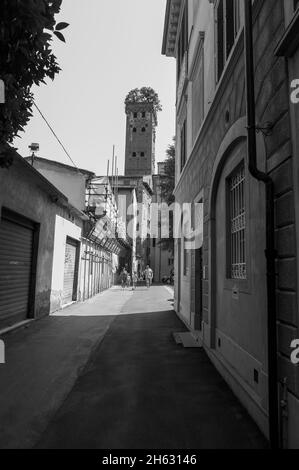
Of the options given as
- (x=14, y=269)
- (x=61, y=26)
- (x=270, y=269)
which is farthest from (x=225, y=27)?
(x=14, y=269)

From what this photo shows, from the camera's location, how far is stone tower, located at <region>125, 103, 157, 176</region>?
2542 inches

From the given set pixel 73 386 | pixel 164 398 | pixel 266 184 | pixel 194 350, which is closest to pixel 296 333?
pixel 266 184

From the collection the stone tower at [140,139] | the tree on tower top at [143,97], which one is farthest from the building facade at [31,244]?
the tree on tower top at [143,97]

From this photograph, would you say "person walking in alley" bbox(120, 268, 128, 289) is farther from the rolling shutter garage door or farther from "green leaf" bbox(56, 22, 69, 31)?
"green leaf" bbox(56, 22, 69, 31)

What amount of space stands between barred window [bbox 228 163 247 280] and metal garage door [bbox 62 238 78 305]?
9.28m

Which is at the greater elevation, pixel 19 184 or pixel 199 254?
pixel 19 184

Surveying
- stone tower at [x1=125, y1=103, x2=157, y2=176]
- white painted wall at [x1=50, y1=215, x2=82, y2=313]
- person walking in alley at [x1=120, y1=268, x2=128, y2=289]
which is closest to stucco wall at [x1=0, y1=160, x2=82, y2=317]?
white painted wall at [x1=50, y1=215, x2=82, y2=313]

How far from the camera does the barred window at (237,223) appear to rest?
529 cm

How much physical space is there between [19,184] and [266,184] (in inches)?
257

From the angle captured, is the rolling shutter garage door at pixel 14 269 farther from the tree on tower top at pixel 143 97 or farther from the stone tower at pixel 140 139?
the tree on tower top at pixel 143 97

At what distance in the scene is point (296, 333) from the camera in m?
3.13

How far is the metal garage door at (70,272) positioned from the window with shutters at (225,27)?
9.60 metres

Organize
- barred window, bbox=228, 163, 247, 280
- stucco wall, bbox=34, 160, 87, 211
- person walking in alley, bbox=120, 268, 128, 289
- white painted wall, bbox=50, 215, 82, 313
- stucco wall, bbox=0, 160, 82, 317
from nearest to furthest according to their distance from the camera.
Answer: barred window, bbox=228, 163, 247, 280, stucco wall, bbox=0, 160, 82, 317, white painted wall, bbox=50, 215, 82, 313, stucco wall, bbox=34, 160, 87, 211, person walking in alley, bbox=120, 268, 128, 289
